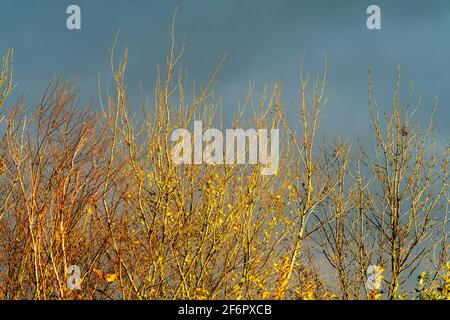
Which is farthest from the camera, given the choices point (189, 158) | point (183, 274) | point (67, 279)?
point (189, 158)

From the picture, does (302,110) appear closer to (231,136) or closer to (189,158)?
(231,136)

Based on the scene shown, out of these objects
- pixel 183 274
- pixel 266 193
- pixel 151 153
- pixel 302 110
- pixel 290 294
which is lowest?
pixel 290 294

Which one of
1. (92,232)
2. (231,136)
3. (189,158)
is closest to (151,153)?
(189,158)

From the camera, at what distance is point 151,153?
261 inches

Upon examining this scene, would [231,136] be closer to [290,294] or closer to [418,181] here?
[290,294]

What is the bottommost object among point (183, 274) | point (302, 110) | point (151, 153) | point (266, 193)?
point (183, 274)

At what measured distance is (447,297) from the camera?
679cm

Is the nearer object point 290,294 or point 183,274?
point 183,274

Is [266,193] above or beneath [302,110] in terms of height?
beneath
